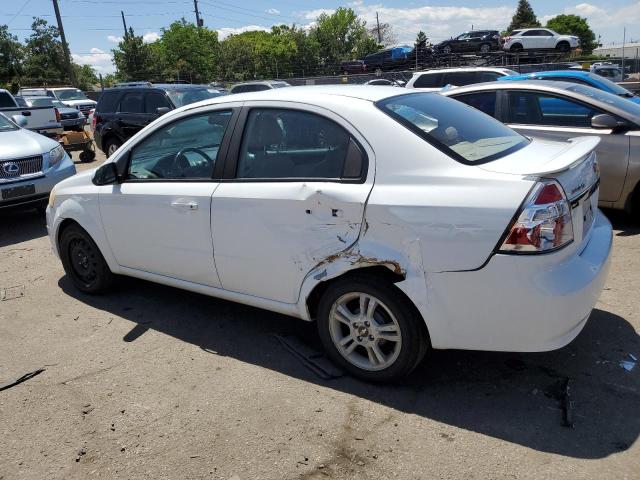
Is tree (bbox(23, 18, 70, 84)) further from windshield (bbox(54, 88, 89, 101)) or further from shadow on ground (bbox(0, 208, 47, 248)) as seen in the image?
shadow on ground (bbox(0, 208, 47, 248))

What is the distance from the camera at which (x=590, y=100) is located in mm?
6086

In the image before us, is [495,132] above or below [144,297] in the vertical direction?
above

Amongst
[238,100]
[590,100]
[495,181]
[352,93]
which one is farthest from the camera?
[590,100]

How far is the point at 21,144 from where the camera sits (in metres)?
7.82

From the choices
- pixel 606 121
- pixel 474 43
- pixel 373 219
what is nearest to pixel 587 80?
pixel 606 121

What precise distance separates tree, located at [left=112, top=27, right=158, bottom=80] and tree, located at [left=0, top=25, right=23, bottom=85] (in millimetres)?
13499

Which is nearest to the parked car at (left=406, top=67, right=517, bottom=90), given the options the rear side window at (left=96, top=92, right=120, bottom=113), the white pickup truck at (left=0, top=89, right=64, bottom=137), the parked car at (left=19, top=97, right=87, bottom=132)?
the rear side window at (left=96, top=92, right=120, bottom=113)

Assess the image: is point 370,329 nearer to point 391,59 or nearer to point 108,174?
point 108,174

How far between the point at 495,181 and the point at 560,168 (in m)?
0.33

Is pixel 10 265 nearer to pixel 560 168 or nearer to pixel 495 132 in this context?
pixel 495 132

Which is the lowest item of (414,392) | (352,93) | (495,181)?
(414,392)

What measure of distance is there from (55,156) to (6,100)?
310 inches

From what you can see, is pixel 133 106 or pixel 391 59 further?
pixel 391 59

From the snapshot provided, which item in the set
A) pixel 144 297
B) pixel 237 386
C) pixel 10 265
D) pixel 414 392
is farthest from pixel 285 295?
pixel 10 265
